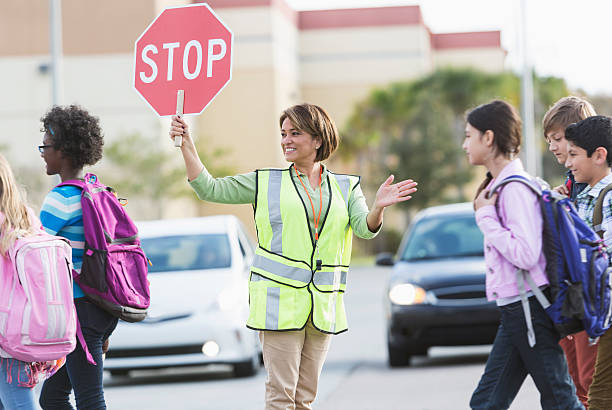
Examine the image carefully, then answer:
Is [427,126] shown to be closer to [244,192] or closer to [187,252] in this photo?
[187,252]

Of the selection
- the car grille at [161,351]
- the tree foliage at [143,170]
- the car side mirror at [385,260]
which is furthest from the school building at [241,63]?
the car grille at [161,351]

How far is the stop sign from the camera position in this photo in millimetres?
5883

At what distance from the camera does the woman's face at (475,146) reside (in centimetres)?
520

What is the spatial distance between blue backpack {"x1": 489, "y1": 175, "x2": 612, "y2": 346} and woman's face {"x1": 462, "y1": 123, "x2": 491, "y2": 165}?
0.17 meters

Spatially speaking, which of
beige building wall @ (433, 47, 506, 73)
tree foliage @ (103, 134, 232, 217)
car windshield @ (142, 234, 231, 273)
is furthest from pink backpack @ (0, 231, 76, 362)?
beige building wall @ (433, 47, 506, 73)

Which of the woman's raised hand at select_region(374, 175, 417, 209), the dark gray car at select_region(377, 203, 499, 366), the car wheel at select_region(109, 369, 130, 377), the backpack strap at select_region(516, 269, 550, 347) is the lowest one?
the car wheel at select_region(109, 369, 130, 377)

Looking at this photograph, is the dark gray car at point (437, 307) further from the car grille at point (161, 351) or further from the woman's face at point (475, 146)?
the woman's face at point (475, 146)

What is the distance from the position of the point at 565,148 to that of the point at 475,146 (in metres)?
1.08

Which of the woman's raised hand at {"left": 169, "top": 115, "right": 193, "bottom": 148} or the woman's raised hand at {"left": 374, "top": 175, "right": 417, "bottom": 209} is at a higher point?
the woman's raised hand at {"left": 169, "top": 115, "right": 193, "bottom": 148}

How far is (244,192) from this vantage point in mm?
5656

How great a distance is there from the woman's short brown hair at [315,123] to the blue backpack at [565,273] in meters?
1.05

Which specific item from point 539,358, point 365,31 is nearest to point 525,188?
point 539,358

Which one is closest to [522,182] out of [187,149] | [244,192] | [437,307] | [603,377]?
[603,377]

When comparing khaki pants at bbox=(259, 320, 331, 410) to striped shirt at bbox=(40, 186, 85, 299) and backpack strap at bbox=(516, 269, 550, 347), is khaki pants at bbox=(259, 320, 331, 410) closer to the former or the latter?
striped shirt at bbox=(40, 186, 85, 299)
